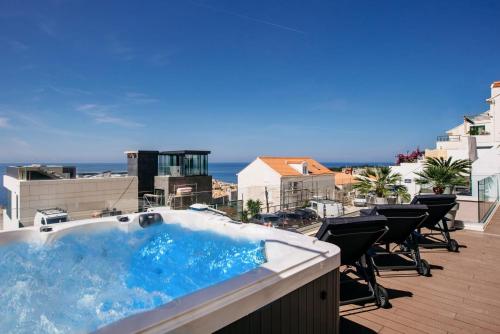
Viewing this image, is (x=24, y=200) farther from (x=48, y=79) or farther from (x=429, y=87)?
(x=429, y=87)

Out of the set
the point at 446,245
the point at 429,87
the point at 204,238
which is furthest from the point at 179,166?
the point at 429,87

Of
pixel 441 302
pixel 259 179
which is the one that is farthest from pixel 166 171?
pixel 441 302

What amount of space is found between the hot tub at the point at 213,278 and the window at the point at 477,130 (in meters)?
22.5

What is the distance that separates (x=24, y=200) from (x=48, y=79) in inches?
243

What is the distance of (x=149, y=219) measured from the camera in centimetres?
426

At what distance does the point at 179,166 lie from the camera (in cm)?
1600

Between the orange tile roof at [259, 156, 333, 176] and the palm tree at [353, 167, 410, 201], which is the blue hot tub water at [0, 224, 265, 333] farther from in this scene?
the orange tile roof at [259, 156, 333, 176]

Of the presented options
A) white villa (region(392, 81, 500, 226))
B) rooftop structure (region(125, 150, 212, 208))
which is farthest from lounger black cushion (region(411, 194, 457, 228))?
rooftop structure (region(125, 150, 212, 208))

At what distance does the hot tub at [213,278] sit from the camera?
1292 millimetres

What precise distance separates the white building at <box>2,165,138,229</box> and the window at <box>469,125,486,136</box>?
2229 cm

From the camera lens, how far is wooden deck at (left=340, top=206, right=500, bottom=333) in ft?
7.23

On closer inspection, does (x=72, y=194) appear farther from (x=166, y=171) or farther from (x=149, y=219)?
(x=149, y=219)

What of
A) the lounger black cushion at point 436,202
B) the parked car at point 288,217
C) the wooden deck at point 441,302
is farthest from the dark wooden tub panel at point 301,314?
the parked car at point 288,217

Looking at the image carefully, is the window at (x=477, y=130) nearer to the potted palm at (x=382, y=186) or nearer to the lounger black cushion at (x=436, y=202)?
the potted palm at (x=382, y=186)
